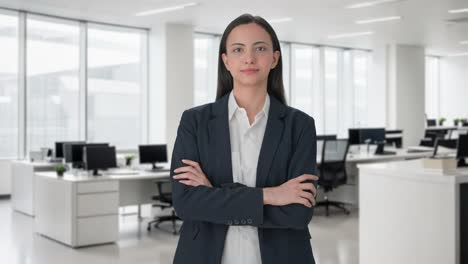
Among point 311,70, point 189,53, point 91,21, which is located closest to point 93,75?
point 91,21

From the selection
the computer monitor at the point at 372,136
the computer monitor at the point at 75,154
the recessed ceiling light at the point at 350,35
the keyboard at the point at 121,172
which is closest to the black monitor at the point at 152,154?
the keyboard at the point at 121,172

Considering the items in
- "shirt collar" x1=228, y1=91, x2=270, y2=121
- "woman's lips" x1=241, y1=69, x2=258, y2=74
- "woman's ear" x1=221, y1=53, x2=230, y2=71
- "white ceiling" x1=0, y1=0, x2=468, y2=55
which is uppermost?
"white ceiling" x1=0, y1=0, x2=468, y2=55

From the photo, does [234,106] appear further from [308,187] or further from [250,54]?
[308,187]

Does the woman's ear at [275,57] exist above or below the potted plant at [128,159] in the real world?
above

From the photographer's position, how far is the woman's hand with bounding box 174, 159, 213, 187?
1697mm

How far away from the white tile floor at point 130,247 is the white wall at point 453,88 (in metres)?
14.0

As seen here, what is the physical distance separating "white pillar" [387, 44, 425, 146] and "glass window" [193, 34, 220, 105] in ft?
19.2

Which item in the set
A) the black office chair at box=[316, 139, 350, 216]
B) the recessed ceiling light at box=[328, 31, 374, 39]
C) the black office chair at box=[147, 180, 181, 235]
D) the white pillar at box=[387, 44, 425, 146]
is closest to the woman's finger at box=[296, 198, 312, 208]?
the black office chair at box=[147, 180, 181, 235]

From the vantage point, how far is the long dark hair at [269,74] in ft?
5.57

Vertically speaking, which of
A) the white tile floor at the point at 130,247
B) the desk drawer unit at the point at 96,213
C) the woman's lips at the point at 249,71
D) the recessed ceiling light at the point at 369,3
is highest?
the recessed ceiling light at the point at 369,3

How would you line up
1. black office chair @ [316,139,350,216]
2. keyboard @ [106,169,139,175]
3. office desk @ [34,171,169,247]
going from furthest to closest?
black office chair @ [316,139,350,216] → keyboard @ [106,169,139,175] → office desk @ [34,171,169,247]

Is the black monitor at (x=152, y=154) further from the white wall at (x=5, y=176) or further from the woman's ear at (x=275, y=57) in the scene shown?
the woman's ear at (x=275, y=57)

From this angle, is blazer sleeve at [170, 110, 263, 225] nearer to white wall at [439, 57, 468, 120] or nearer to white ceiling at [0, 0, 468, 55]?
white ceiling at [0, 0, 468, 55]

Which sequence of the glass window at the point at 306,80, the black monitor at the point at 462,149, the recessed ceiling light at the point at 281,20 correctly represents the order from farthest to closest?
the glass window at the point at 306,80 < the recessed ceiling light at the point at 281,20 < the black monitor at the point at 462,149
